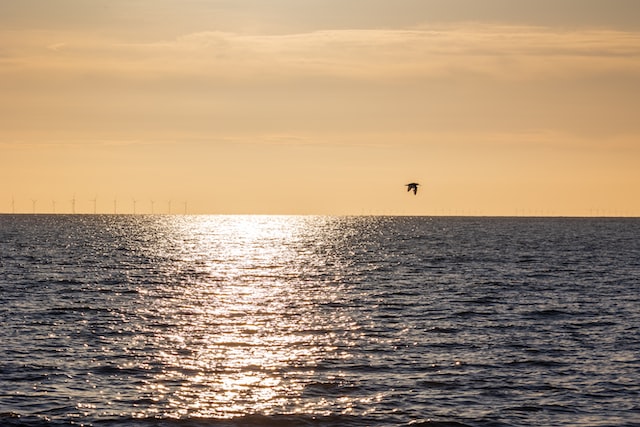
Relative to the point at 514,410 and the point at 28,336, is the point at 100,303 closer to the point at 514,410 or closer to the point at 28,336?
the point at 28,336

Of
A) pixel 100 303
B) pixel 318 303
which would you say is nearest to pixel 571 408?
pixel 318 303

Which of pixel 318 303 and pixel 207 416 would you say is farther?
pixel 318 303

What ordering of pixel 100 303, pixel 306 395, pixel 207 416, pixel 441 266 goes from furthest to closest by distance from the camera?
pixel 441 266
pixel 100 303
pixel 306 395
pixel 207 416

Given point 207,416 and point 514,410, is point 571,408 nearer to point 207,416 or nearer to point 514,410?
point 514,410

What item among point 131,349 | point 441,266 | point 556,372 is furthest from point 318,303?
point 441,266

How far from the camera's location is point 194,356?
56969 mm

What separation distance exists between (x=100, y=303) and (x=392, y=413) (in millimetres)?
49005

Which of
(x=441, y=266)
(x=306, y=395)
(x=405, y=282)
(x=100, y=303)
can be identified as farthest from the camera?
(x=441, y=266)

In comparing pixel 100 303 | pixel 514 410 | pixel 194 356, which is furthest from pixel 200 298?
pixel 514 410

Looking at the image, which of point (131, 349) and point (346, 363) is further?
point (131, 349)

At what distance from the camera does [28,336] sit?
6291 centimetres

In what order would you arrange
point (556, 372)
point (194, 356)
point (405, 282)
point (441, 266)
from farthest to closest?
point (441, 266)
point (405, 282)
point (194, 356)
point (556, 372)

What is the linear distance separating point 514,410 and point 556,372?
31.4 ft

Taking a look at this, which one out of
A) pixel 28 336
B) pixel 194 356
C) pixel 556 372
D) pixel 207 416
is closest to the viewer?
pixel 207 416
